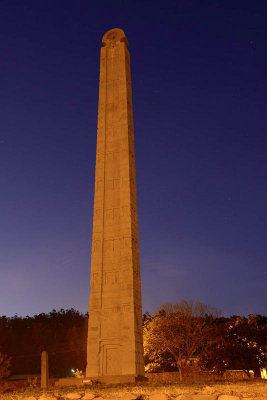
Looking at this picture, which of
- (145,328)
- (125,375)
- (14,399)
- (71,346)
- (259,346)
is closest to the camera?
(14,399)

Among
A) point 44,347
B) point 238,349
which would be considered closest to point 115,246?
point 238,349

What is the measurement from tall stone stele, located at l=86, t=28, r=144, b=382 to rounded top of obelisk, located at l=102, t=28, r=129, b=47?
135 cm

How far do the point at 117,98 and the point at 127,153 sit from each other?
5.25 meters

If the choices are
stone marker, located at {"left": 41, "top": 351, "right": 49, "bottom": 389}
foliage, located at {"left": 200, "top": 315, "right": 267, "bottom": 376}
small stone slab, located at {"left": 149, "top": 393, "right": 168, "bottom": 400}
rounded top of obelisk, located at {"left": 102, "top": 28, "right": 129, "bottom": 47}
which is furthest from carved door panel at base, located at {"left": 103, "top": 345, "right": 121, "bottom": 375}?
rounded top of obelisk, located at {"left": 102, "top": 28, "right": 129, "bottom": 47}

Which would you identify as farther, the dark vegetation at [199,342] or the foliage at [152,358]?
the foliage at [152,358]

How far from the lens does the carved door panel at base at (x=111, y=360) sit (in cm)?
2398

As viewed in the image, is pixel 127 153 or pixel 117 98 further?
pixel 117 98

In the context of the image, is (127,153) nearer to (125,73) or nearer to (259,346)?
(125,73)

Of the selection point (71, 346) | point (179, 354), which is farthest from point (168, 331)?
point (71, 346)

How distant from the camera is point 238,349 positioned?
36.9 metres

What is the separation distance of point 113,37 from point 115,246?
17.6 meters

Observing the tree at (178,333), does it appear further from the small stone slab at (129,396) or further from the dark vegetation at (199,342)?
the small stone slab at (129,396)

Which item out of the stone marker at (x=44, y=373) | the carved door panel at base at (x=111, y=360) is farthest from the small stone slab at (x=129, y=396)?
the carved door panel at base at (x=111, y=360)

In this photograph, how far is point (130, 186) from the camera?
1088 inches
